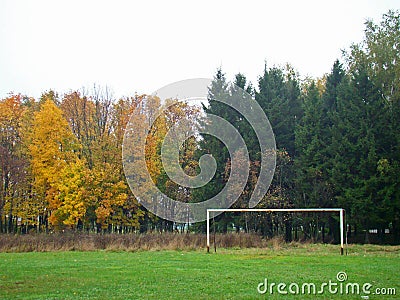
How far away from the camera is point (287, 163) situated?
35844mm

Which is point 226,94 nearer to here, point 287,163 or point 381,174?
point 287,163

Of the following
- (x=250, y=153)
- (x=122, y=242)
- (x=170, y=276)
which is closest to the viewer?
(x=170, y=276)

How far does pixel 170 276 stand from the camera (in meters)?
13.5

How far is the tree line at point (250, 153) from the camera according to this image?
32.0 m

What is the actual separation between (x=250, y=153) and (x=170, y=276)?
2263cm

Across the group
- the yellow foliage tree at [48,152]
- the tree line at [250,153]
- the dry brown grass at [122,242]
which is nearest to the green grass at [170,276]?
the dry brown grass at [122,242]

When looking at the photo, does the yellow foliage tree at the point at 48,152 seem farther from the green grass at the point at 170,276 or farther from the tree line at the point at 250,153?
the green grass at the point at 170,276

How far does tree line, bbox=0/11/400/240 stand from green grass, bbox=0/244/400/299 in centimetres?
1471

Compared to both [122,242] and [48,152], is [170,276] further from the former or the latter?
[48,152]

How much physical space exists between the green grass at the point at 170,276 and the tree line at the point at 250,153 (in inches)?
579

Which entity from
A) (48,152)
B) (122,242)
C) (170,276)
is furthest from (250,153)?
(170,276)

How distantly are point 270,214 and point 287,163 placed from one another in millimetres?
4401

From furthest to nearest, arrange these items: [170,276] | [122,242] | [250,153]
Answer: [250,153], [122,242], [170,276]

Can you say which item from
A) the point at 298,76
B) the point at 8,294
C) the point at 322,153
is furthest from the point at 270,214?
the point at 8,294
